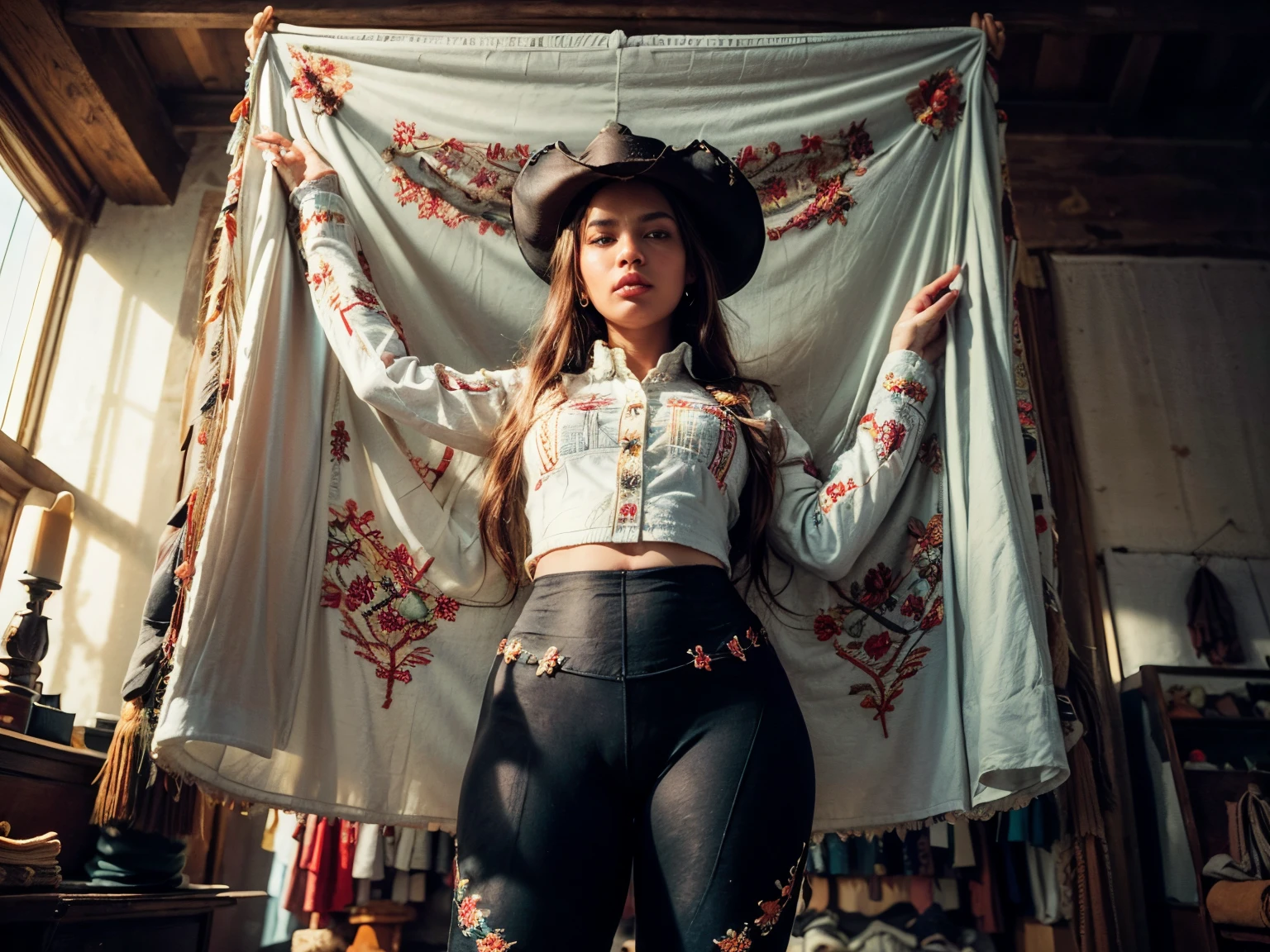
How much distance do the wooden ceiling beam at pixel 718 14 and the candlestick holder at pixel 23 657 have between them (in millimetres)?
1956

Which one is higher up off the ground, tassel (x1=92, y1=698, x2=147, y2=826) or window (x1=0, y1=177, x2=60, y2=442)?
window (x1=0, y1=177, x2=60, y2=442)

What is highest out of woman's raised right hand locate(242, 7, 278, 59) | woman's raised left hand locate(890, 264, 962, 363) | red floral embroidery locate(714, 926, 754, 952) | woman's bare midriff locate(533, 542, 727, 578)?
woman's raised right hand locate(242, 7, 278, 59)

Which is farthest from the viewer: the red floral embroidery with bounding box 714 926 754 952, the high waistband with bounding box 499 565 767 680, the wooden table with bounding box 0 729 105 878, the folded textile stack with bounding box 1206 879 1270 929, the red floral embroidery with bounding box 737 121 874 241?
the folded textile stack with bounding box 1206 879 1270 929

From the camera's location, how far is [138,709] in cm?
213

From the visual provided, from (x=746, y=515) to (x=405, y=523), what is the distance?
0.68 meters

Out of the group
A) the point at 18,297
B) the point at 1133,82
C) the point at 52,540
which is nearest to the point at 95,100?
the point at 18,297

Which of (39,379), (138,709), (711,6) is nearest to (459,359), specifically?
(138,709)

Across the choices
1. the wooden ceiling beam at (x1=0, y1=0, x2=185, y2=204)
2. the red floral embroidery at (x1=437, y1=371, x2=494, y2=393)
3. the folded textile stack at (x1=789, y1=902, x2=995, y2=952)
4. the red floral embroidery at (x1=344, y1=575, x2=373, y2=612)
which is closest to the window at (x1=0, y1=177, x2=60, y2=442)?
the wooden ceiling beam at (x1=0, y1=0, x2=185, y2=204)

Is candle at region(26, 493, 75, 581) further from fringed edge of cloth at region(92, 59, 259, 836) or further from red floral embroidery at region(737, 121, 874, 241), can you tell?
red floral embroidery at region(737, 121, 874, 241)

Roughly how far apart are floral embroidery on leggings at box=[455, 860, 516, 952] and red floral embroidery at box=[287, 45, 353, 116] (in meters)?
1.72

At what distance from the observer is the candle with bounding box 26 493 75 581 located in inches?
101

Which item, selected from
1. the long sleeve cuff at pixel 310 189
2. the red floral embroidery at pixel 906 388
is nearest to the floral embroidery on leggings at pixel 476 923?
the red floral embroidery at pixel 906 388

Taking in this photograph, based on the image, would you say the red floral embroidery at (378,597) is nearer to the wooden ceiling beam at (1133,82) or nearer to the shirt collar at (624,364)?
the shirt collar at (624,364)

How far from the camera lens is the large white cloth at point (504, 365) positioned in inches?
75.9
